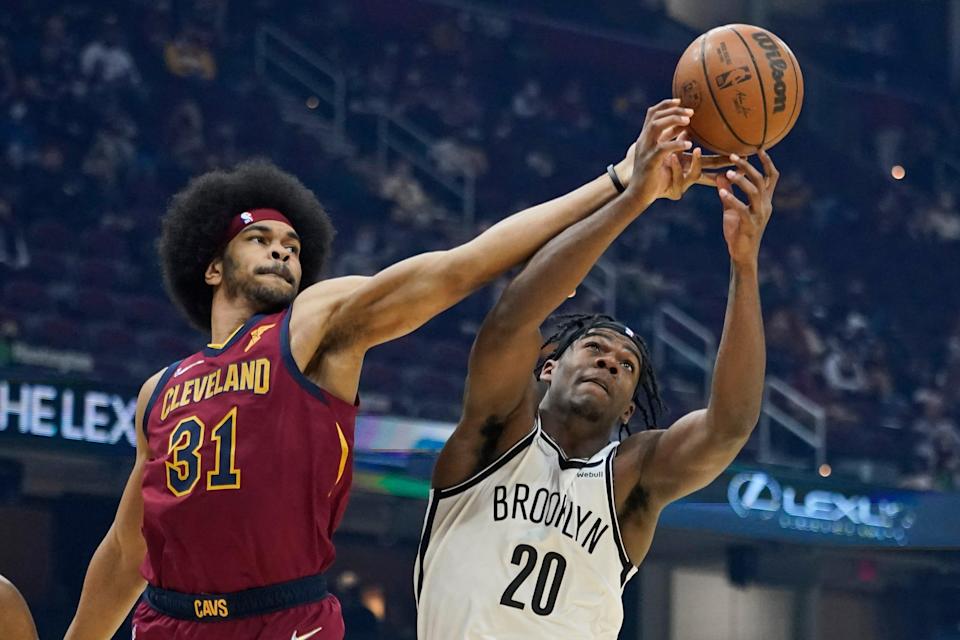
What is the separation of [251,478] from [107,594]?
0.87m

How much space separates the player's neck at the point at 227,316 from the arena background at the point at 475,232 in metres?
5.33

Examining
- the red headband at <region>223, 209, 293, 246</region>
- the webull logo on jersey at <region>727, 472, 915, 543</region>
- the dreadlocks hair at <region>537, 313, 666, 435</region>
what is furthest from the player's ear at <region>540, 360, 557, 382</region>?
the webull logo on jersey at <region>727, 472, 915, 543</region>

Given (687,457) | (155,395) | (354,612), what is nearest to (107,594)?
(155,395)

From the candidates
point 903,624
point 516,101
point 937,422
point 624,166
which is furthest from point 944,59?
point 624,166

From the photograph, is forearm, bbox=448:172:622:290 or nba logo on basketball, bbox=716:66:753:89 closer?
forearm, bbox=448:172:622:290

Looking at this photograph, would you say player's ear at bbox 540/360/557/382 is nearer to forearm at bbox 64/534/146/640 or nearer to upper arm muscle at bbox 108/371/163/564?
upper arm muscle at bbox 108/371/163/564

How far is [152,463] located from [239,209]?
2.55 feet

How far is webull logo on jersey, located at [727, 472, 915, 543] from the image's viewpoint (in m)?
11.9

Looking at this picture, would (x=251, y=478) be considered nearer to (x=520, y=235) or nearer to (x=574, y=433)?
(x=520, y=235)

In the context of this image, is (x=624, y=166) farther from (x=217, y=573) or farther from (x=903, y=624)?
(x=903, y=624)

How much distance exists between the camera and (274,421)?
3.91 m

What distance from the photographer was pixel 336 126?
1644 cm

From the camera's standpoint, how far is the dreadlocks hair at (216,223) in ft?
14.7

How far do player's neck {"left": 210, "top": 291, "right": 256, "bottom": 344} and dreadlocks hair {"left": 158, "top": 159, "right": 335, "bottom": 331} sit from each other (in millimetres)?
192
